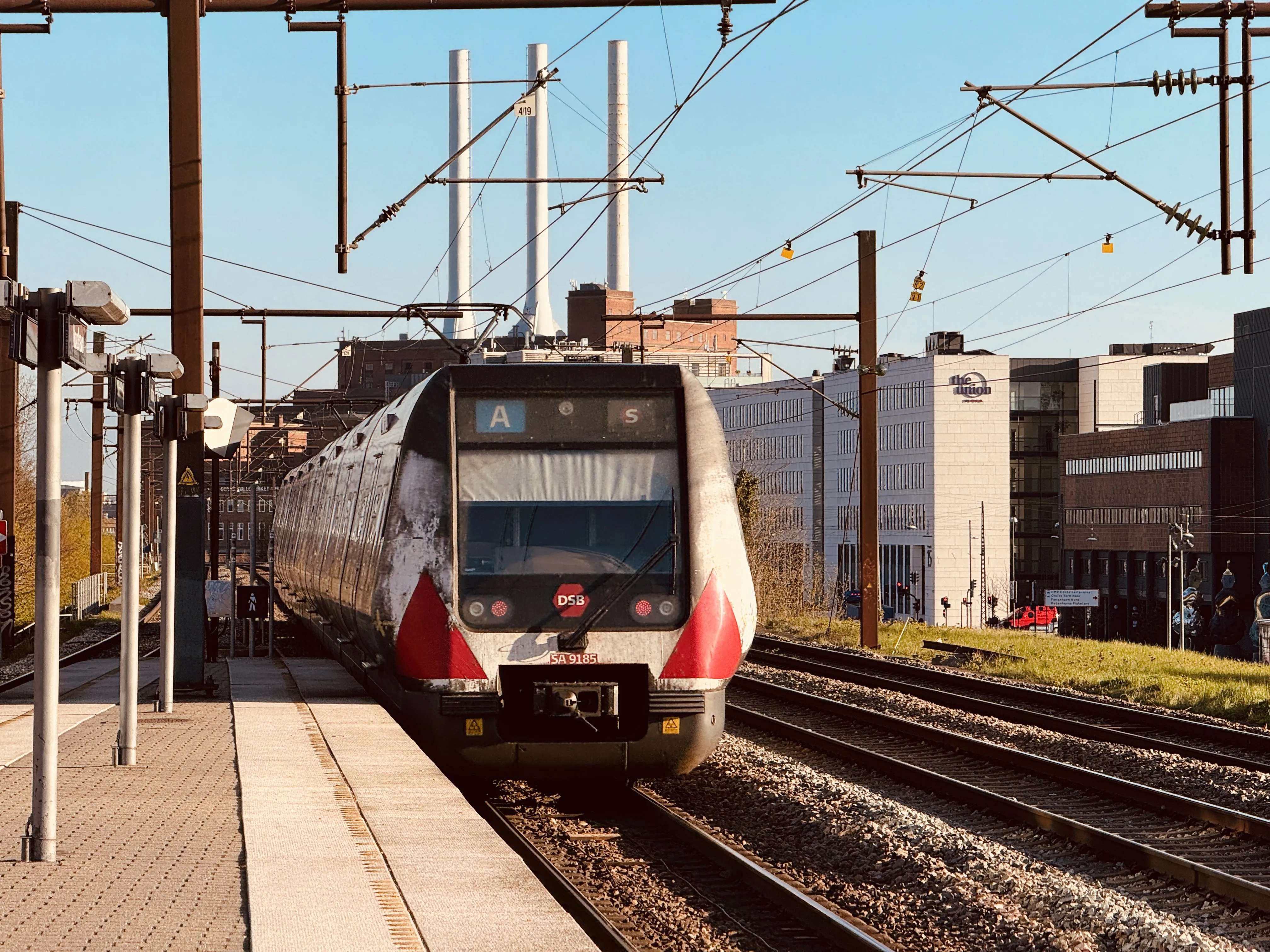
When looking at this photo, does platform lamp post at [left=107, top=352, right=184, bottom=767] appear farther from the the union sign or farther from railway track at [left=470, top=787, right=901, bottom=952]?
the the union sign

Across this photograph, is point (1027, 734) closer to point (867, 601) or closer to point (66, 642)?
point (867, 601)

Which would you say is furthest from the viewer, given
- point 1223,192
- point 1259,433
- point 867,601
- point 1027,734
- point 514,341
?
point 514,341

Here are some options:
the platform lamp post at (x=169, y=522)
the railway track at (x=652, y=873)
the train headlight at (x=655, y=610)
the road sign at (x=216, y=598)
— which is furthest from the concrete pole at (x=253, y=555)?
the train headlight at (x=655, y=610)

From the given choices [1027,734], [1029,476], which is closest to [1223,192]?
[1027,734]

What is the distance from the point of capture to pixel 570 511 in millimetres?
12031

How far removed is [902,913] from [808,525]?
126 metres

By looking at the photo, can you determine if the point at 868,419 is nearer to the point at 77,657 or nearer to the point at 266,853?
the point at 77,657

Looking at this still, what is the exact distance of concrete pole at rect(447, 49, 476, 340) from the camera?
551 feet

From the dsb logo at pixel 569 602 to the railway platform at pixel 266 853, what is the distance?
1376 millimetres

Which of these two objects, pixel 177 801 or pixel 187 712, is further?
pixel 187 712

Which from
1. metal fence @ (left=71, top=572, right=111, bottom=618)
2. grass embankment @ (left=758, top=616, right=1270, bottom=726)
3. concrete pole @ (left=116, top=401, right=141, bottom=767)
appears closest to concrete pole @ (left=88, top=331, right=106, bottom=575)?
metal fence @ (left=71, top=572, right=111, bottom=618)

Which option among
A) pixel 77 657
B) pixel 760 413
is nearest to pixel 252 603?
pixel 77 657

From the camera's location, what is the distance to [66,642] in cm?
3512

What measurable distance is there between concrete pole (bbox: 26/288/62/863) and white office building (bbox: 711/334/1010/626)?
360 feet
